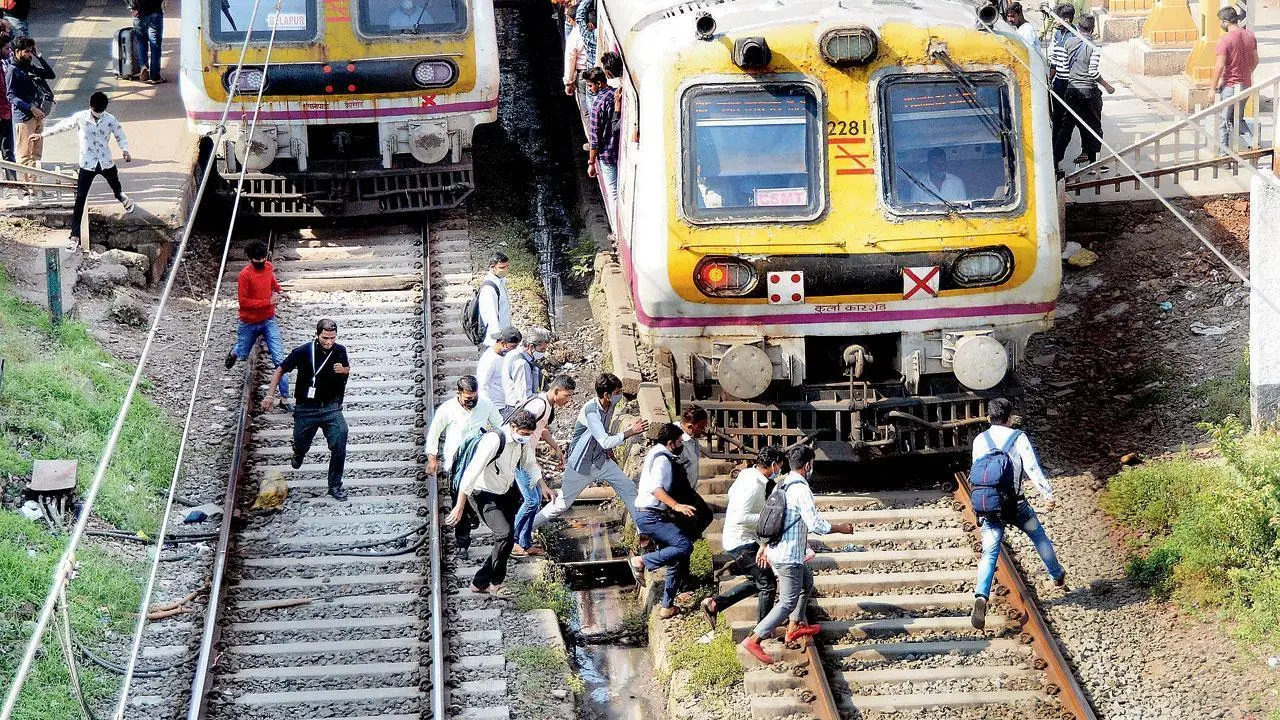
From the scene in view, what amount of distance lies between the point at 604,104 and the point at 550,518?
3275 mm

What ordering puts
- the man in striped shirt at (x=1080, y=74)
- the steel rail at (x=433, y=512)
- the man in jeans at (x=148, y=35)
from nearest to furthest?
1. the steel rail at (x=433, y=512)
2. the man in striped shirt at (x=1080, y=74)
3. the man in jeans at (x=148, y=35)

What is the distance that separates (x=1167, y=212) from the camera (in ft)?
49.2

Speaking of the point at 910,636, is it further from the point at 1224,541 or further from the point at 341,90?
the point at 341,90

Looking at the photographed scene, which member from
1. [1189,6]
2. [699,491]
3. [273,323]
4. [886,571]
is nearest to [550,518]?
[699,491]

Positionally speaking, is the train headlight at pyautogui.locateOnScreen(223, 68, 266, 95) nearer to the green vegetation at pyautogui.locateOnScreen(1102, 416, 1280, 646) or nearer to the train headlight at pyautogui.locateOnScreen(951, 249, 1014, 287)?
the train headlight at pyautogui.locateOnScreen(951, 249, 1014, 287)

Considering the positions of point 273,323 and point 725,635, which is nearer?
point 725,635

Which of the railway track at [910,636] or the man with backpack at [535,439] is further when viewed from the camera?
the man with backpack at [535,439]

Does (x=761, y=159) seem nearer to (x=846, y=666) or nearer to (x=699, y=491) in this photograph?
(x=699, y=491)

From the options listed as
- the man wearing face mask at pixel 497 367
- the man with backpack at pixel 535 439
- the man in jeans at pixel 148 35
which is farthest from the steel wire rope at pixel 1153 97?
the man in jeans at pixel 148 35

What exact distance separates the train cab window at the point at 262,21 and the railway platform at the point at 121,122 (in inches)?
57.7

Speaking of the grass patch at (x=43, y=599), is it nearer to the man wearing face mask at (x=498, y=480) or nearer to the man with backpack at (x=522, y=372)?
the man wearing face mask at (x=498, y=480)

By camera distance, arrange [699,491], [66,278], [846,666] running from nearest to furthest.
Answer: [846,666]
[699,491]
[66,278]

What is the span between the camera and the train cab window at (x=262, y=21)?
15.6 meters

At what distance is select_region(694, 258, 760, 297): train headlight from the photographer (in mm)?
11133
